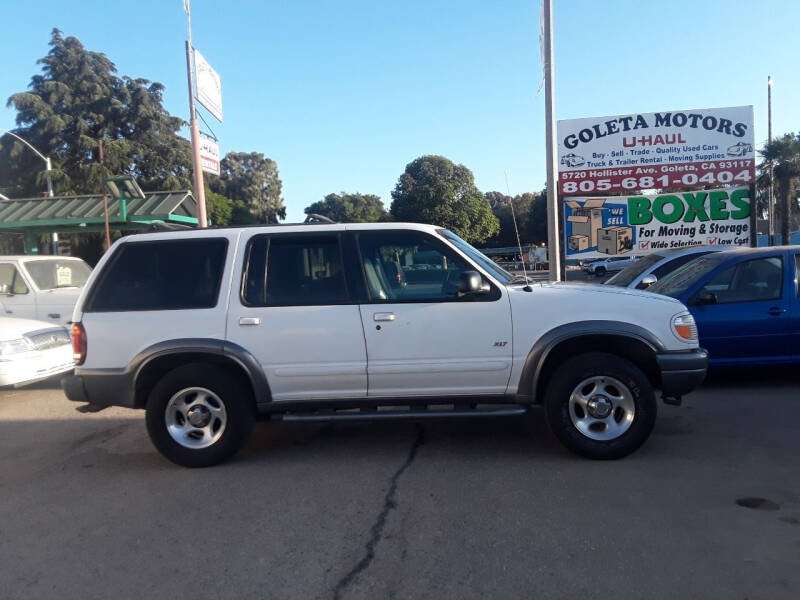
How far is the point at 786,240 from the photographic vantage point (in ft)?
91.0

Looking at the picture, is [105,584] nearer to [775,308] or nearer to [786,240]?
[775,308]

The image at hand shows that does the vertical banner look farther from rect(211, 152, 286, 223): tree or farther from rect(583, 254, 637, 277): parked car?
rect(211, 152, 286, 223): tree

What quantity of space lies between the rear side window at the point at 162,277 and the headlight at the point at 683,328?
367 cm

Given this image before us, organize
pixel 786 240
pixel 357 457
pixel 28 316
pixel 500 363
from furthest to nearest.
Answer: pixel 786 240, pixel 28 316, pixel 357 457, pixel 500 363

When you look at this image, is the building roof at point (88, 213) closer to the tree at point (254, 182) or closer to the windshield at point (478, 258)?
the windshield at point (478, 258)

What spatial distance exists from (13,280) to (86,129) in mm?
35871

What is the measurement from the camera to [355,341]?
508 cm

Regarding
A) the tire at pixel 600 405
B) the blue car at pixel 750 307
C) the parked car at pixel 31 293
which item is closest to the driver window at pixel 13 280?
the parked car at pixel 31 293

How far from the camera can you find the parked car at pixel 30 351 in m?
7.64

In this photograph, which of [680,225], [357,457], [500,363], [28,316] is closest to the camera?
[500,363]

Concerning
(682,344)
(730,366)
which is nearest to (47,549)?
(682,344)

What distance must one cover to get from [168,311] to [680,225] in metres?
13.9

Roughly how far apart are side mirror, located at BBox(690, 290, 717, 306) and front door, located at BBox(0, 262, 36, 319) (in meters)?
9.61

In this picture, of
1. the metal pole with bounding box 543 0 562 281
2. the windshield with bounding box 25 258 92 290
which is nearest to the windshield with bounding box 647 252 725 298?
the metal pole with bounding box 543 0 562 281
